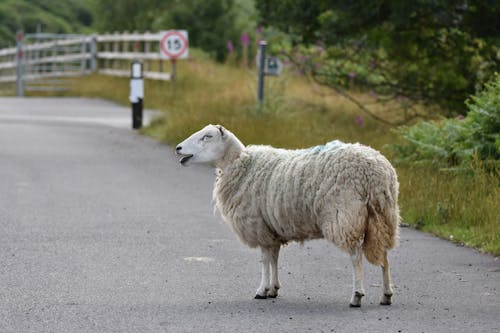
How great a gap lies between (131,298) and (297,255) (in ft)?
7.11

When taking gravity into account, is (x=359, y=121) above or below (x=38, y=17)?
above

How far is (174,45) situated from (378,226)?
1781 centimetres

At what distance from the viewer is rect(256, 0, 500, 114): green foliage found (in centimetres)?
1532

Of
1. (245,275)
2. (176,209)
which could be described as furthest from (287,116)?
(245,275)

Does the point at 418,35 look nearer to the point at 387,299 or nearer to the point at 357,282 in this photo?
the point at 387,299

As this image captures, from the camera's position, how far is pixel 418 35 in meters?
16.2

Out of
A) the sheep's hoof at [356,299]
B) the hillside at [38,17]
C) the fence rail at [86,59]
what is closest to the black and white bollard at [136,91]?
the fence rail at [86,59]

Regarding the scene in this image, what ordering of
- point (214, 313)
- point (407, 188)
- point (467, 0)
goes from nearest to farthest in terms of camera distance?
point (214, 313), point (407, 188), point (467, 0)

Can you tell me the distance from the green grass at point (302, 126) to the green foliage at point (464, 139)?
21cm

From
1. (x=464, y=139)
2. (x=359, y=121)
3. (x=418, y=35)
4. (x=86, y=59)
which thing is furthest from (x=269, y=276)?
(x=86, y=59)

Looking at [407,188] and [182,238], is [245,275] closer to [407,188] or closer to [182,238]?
[182,238]

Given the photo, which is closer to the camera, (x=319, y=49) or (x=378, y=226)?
(x=378, y=226)

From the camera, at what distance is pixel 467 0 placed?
15125 mm

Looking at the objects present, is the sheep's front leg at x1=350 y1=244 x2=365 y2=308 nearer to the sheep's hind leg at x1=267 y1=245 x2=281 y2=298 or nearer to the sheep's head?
the sheep's hind leg at x1=267 y1=245 x2=281 y2=298
